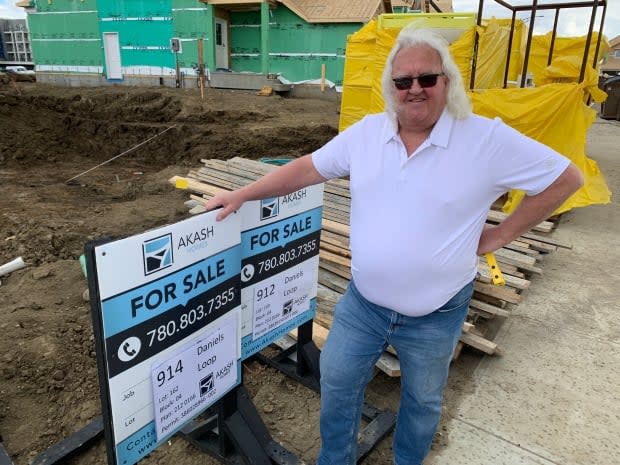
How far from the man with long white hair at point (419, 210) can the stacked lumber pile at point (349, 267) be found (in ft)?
3.31

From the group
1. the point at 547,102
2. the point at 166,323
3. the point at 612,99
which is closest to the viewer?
the point at 166,323

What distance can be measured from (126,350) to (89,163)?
1258 cm

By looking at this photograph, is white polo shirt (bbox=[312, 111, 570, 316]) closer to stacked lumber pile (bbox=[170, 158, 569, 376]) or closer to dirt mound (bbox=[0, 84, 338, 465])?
stacked lumber pile (bbox=[170, 158, 569, 376])

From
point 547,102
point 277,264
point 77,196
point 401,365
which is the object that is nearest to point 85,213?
point 77,196

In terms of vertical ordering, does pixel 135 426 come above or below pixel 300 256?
below

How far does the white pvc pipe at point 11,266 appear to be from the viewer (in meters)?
5.10

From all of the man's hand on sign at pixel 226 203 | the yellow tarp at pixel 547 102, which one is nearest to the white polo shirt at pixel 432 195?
the man's hand on sign at pixel 226 203

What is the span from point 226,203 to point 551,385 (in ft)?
9.00

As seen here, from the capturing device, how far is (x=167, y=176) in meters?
10.2

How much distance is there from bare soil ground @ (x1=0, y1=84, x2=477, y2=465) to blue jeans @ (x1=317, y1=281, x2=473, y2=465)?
1.74 ft

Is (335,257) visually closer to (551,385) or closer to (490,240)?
(551,385)

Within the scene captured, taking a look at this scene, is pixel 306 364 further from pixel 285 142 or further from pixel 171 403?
pixel 285 142

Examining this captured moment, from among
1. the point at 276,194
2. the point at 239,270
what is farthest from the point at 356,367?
the point at 276,194

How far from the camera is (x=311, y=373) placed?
3.31 m
